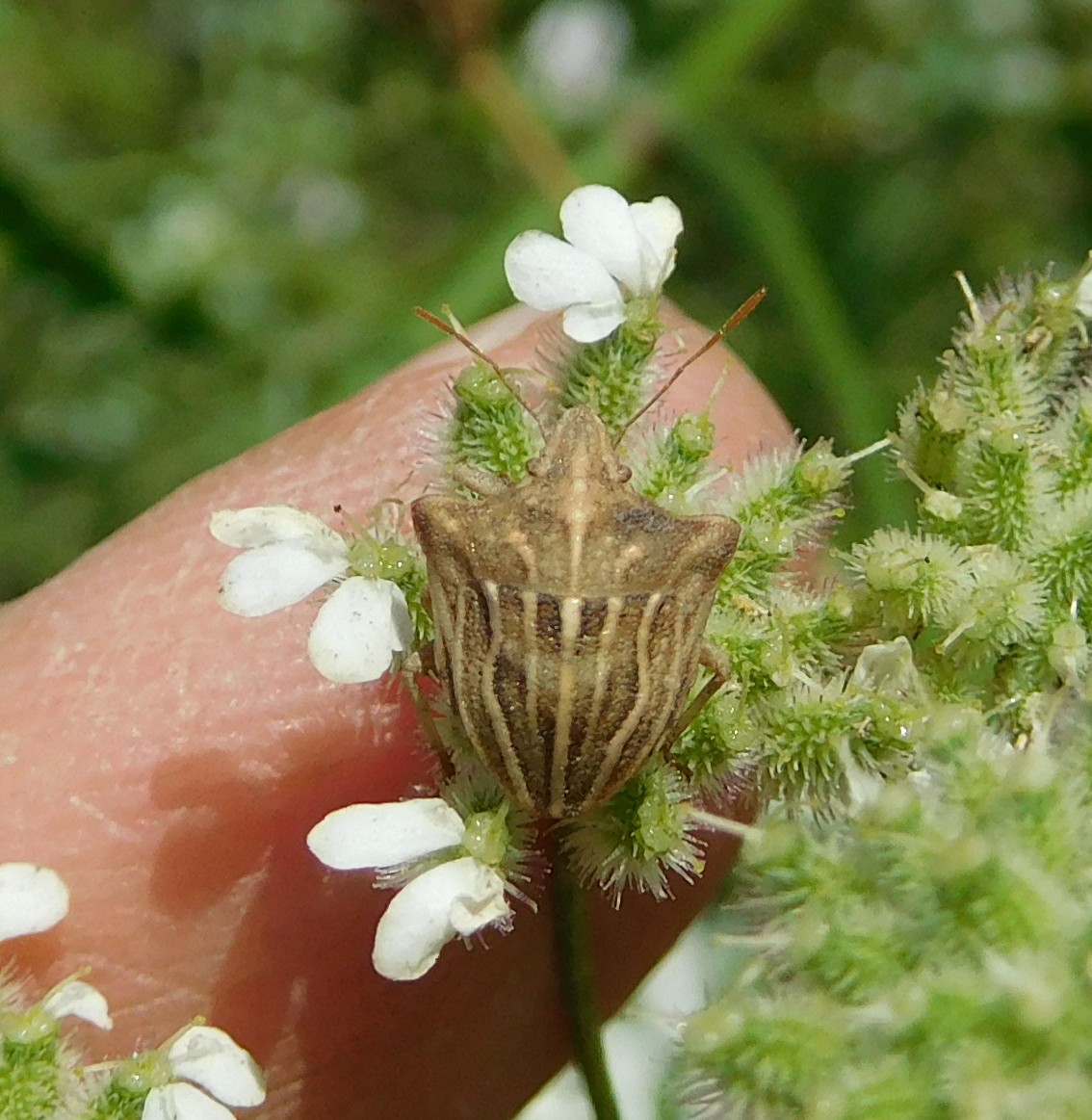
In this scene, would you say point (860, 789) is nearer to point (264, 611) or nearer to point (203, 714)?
point (264, 611)

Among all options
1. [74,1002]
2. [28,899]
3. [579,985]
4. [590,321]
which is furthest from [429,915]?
[590,321]

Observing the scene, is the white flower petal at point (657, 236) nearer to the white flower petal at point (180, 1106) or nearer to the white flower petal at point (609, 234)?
the white flower petal at point (609, 234)

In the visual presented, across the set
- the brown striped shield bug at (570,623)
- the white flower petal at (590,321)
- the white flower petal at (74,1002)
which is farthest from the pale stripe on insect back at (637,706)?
the white flower petal at (74,1002)

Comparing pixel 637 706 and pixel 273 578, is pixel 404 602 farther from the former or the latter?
pixel 637 706

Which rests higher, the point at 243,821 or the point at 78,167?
the point at 78,167

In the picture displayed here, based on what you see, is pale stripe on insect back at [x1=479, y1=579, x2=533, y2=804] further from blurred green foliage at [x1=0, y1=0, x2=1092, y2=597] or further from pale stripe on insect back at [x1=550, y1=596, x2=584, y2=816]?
blurred green foliage at [x1=0, y1=0, x2=1092, y2=597]

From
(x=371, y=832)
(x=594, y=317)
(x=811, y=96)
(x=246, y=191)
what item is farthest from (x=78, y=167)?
(x=371, y=832)

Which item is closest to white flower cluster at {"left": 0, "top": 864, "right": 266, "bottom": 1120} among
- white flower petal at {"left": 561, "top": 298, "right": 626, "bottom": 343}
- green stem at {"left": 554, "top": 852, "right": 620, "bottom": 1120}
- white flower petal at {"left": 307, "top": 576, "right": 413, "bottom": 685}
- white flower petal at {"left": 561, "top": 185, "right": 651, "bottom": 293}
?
green stem at {"left": 554, "top": 852, "right": 620, "bottom": 1120}
